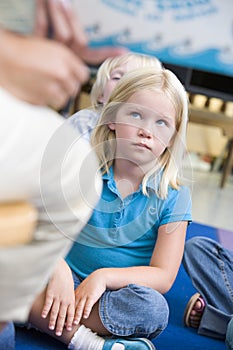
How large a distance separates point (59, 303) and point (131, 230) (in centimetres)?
16

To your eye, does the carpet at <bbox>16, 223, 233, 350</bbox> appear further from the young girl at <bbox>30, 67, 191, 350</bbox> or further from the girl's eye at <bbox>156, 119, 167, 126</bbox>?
the girl's eye at <bbox>156, 119, 167, 126</bbox>

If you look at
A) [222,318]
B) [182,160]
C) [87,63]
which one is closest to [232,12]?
[87,63]

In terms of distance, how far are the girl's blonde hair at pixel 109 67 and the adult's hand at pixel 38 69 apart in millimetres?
511

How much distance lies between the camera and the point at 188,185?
3.43 feet

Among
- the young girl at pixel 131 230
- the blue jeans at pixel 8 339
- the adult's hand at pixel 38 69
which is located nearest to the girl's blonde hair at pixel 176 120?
the young girl at pixel 131 230

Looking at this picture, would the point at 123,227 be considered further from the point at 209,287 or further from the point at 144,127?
the point at 209,287

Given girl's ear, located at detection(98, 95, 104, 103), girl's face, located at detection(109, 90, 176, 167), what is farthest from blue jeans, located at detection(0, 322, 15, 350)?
girl's ear, located at detection(98, 95, 104, 103)

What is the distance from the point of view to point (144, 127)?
2.93 ft

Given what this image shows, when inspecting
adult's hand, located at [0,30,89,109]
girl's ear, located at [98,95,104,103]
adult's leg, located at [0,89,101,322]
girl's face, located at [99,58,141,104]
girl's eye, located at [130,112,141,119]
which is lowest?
girl's ear, located at [98,95,104,103]

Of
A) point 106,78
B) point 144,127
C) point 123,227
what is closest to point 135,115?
point 144,127

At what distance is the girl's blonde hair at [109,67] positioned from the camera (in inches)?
42.6

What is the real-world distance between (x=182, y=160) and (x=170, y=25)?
0.33 m

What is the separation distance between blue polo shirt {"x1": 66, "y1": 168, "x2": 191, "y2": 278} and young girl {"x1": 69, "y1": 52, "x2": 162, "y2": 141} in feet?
0.31

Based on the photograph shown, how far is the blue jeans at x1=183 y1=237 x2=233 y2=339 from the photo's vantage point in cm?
112
